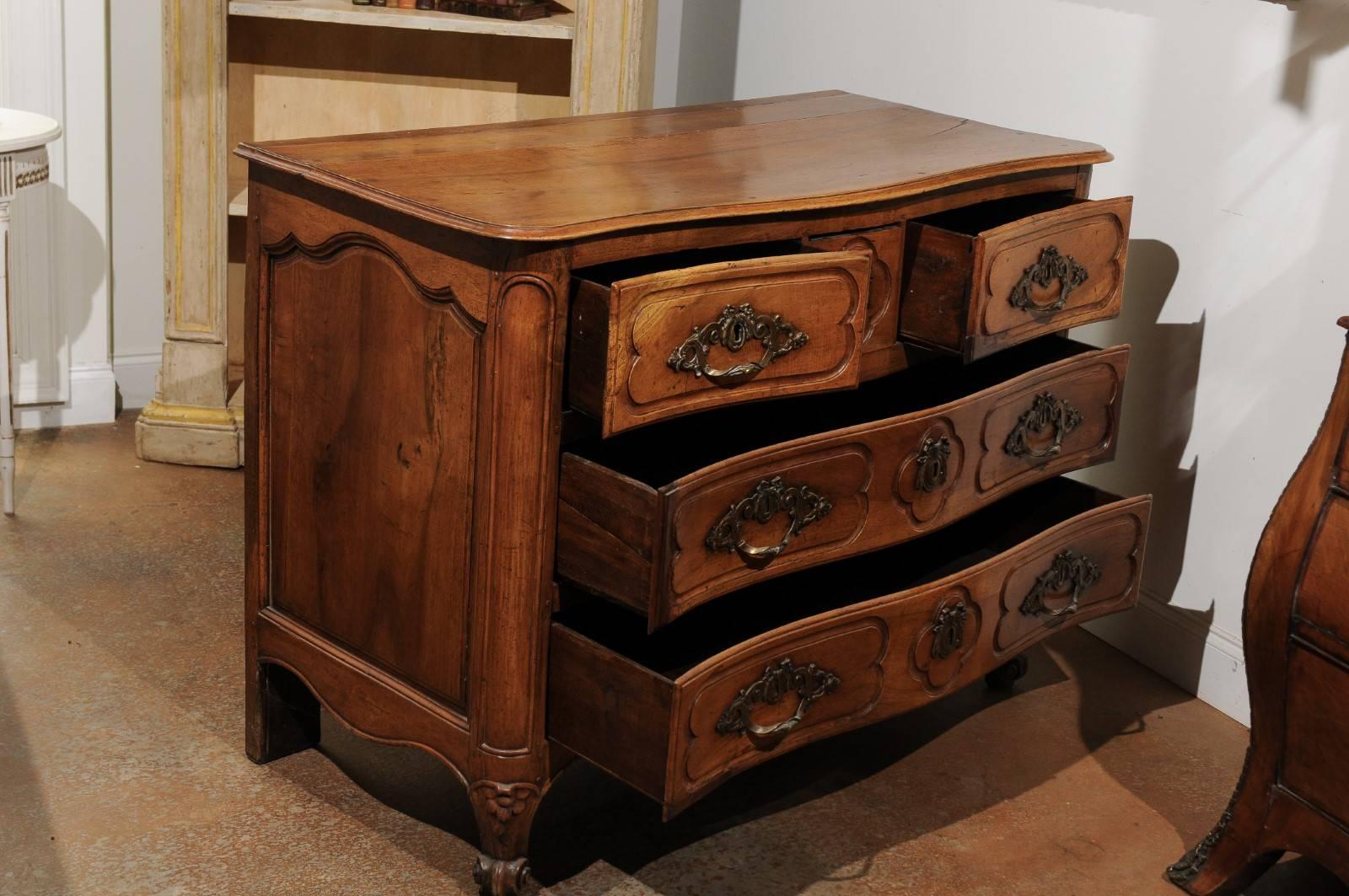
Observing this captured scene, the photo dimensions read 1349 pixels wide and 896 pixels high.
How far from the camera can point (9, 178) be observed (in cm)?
249

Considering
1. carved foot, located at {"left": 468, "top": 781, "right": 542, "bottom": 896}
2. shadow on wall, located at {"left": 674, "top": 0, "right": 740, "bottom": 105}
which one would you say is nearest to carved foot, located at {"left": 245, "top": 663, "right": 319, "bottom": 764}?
carved foot, located at {"left": 468, "top": 781, "right": 542, "bottom": 896}

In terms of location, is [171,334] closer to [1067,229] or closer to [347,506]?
[347,506]

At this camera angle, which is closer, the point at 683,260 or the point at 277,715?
the point at 683,260

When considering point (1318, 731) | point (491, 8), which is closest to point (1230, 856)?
point (1318, 731)

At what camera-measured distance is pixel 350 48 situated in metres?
3.13

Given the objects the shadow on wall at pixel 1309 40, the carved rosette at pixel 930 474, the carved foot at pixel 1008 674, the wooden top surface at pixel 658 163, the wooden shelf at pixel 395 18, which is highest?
the shadow on wall at pixel 1309 40

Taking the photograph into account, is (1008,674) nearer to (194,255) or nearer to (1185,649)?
(1185,649)

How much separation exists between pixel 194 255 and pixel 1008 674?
1701mm

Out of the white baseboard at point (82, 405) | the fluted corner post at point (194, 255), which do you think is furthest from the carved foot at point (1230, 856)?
the white baseboard at point (82, 405)

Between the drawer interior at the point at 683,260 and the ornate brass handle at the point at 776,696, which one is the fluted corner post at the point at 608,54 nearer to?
the drawer interior at the point at 683,260

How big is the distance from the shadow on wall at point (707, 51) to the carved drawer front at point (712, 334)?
6.18 feet

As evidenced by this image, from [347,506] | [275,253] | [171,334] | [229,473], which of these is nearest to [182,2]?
[171,334]

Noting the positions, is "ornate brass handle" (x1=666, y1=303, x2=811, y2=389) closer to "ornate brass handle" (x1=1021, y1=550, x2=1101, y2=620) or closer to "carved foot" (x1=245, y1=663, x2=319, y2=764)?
"ornate brass handle" (x1=1021, y1=550, x2=1101, y2=620)

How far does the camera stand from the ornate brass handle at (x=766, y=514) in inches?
65.5
